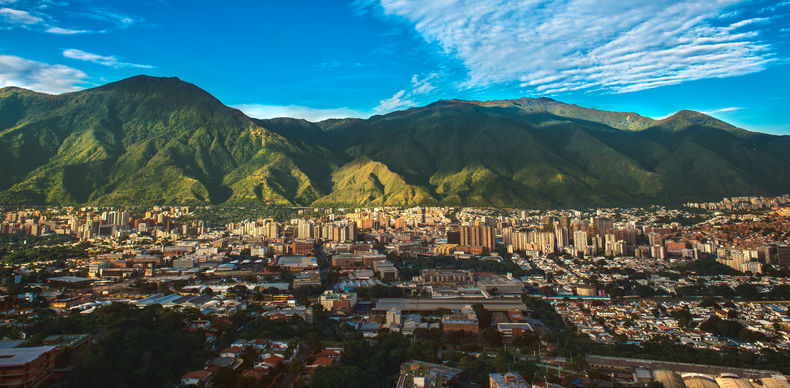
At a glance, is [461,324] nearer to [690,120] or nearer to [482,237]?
[482,237]

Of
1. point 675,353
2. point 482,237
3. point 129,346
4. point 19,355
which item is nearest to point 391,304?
point 675,353

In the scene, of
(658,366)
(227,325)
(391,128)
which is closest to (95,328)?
(227,325)

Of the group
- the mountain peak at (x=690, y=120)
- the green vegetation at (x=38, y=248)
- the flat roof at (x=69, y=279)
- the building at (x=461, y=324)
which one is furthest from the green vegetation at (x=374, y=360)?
the mountain peak at (x=690, y=120)

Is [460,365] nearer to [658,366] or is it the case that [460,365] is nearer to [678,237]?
[658,366]

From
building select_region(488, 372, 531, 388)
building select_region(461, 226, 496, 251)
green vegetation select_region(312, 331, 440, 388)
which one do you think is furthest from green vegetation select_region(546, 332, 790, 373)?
building select_region(461, 226, 496, 251)

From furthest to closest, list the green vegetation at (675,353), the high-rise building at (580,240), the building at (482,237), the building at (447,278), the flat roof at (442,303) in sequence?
the building at (482,237) → the high-rise building at (580,240) → the building at (447,278) → the flat roof at (442,303) → the green vegetation at (675,353)

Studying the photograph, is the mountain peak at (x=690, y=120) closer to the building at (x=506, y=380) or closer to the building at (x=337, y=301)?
the building at (x=337, y=301)

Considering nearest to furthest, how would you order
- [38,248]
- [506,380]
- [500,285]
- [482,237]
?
[506,380] → [500,285] → [38,248] → [482,237]
